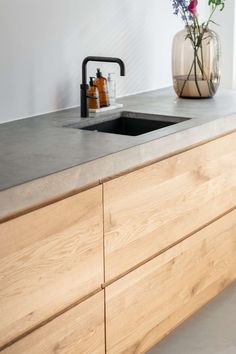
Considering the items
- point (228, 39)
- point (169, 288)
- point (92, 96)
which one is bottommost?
point (169, 288)

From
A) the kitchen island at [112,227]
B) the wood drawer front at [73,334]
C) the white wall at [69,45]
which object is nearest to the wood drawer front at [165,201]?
the kitchen island at [112,227]

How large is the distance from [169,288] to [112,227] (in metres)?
0.47

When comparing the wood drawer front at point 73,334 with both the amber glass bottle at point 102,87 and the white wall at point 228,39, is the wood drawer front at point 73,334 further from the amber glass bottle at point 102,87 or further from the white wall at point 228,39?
the white wall at point 228,39

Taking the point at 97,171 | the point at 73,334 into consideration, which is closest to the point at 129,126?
the point at 97,171

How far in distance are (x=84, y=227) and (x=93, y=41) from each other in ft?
3.70

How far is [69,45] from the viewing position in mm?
2635

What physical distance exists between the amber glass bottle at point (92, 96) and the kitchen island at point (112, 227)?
7cm

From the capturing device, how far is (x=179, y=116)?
8.23 ft

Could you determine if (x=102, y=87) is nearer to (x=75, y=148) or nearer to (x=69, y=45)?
(x=69, y=45)

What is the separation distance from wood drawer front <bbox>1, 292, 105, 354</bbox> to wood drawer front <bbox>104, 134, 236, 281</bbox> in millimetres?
113

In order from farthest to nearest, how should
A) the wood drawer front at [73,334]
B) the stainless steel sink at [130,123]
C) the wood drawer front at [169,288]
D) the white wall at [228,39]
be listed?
the white wall at [228,39], the stainless steel sink at [130,123], the wood drawer front at [169,288], the wood drawer front at [73,334]

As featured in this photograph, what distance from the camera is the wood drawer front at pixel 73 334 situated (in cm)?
175

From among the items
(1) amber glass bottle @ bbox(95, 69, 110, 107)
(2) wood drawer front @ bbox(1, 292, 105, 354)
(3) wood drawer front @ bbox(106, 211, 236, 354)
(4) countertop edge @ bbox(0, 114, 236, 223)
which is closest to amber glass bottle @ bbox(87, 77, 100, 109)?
(1) amber glass bottle @ bbox(95, 69, 110, 107)

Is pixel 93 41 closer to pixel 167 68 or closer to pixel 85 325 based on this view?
Answer: pixel 167 68
